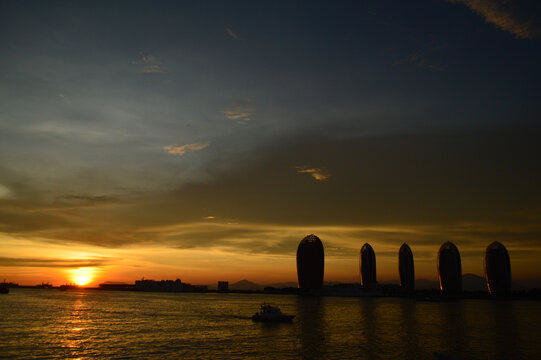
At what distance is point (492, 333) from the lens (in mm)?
89375

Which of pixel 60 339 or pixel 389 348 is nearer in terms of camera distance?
pixel 389 348

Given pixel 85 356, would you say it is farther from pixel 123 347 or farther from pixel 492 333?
pixel 492 333

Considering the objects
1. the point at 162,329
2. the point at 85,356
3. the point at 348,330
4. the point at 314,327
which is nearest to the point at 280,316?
the point at 314,327

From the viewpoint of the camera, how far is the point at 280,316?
352 feet

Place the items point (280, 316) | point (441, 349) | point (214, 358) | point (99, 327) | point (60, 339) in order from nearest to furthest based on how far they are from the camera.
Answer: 1. point (214, 358)
2. point (441, 349)
3. point (60, 339)
4. point (99, 327)
5. point (280, 316)

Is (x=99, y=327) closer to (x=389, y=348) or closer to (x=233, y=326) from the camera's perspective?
(x=233, y=326)

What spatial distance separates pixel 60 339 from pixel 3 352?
620 inches

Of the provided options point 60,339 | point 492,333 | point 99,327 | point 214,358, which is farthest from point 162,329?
point 492,333

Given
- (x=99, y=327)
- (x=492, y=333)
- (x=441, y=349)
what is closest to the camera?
(x=441, y=349)

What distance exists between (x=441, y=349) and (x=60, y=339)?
67780 millimetres

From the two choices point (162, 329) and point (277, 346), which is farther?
→ point (162, 329)

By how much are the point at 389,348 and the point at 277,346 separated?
18.8 metres

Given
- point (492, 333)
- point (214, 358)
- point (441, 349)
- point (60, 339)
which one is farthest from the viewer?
point (492, 333)

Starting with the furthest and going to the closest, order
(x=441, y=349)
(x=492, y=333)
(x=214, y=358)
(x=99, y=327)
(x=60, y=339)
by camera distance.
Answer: (x=99, y=327) → (x=492, y=333) → (x=60, y=339) → (x=441, y=349) → (x=214, y=358)
